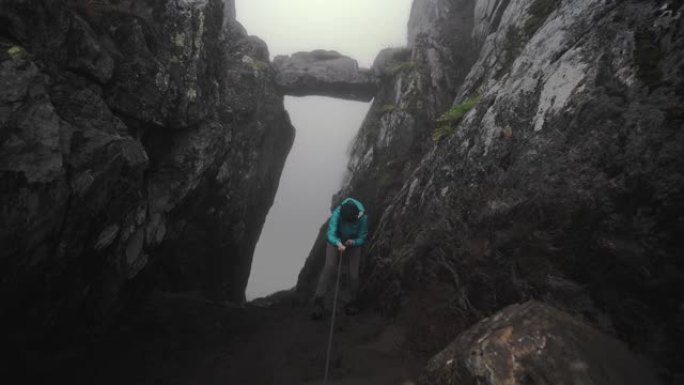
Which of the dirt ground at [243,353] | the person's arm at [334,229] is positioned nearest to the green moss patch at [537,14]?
the person's arm at [334,229]

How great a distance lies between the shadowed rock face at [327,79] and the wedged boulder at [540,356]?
1777cm

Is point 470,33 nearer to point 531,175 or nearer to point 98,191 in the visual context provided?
point 531,175

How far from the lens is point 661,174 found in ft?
15.3

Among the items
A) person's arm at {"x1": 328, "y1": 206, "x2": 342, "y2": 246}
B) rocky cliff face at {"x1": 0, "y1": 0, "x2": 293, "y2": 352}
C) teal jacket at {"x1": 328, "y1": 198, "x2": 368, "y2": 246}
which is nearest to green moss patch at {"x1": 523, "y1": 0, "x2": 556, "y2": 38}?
teal jacket at {"x1": 328, "y1": 198, "x2": 368, "y2": 246}

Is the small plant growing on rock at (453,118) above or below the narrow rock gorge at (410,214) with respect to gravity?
above

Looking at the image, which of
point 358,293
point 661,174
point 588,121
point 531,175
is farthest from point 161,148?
point 661,174

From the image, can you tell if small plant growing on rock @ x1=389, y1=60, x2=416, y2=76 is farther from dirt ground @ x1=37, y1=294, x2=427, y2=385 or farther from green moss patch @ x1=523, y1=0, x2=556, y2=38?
dirt ground @ x1=37, y1=294, x2=427, y2=385

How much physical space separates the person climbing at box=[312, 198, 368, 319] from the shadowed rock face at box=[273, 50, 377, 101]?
13.0 meters

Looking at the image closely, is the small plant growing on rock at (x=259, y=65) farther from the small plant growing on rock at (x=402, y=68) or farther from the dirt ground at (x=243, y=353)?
the dirt ground at (x=243, y=353)

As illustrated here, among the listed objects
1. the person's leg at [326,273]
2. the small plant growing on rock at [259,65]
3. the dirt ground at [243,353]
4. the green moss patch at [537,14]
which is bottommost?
the dirt ground at [243,353]

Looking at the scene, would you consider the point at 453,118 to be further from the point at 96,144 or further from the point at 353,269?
the point at 96,144

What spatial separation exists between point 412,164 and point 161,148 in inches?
322

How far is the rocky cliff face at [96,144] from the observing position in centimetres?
533

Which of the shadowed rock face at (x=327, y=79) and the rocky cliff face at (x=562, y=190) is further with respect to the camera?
the shadowed rock face at (x=327, y=79)
